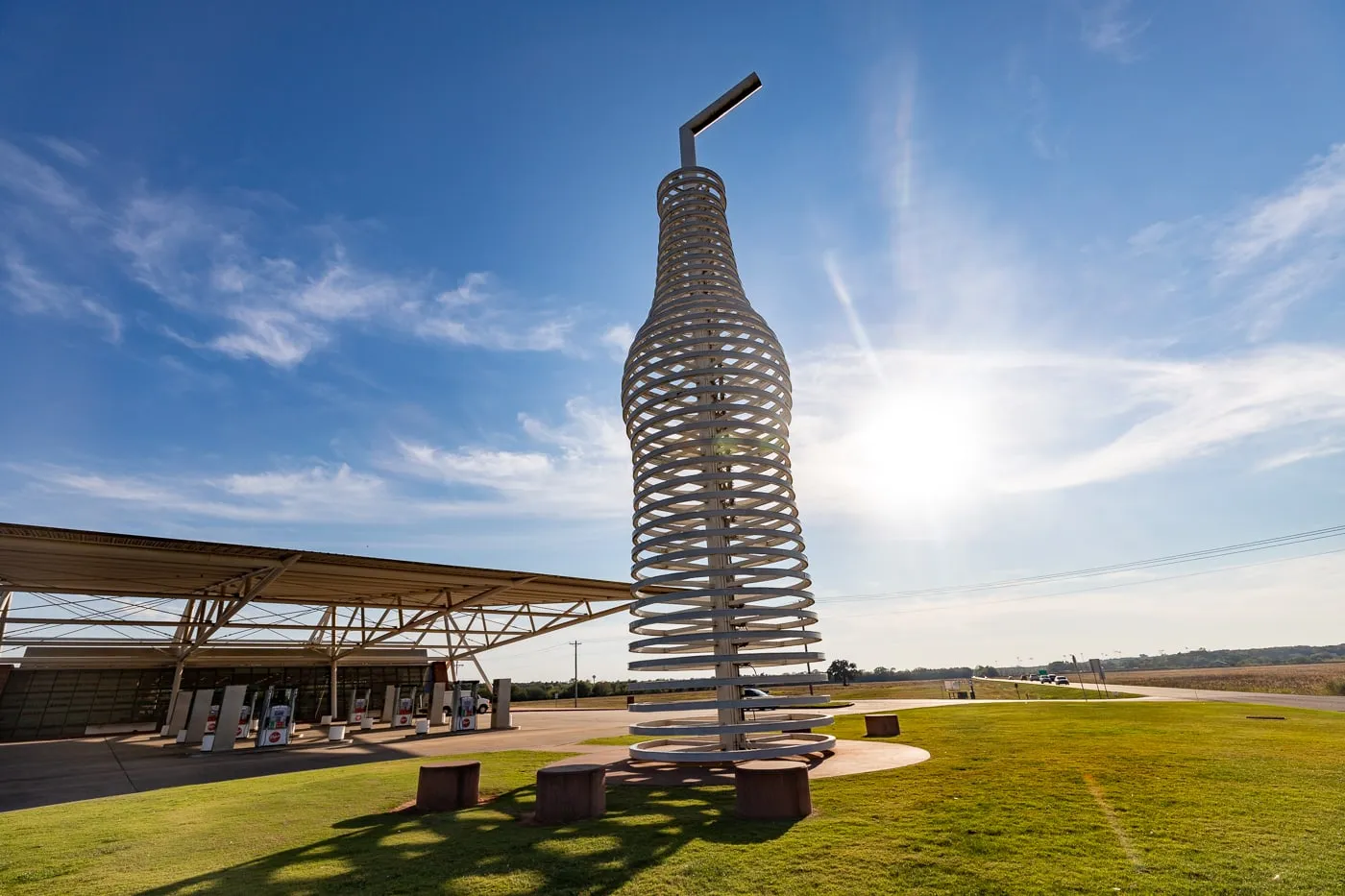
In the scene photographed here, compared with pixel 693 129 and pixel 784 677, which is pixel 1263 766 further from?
pixel 693 129

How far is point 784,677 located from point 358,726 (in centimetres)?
2820

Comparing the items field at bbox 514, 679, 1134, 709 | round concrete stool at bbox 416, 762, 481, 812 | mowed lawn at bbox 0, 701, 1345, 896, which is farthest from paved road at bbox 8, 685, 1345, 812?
field at bbox 514, 679, 1134, 709

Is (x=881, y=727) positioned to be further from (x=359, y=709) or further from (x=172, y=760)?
(x=359, y=709)

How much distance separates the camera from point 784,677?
11.0 metres

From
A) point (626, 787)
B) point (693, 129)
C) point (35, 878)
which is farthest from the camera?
point (693, 129)

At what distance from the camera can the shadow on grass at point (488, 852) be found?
5.55 meters

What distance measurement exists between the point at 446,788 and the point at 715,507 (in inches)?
241

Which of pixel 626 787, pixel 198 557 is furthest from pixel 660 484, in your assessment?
pixel 198 557

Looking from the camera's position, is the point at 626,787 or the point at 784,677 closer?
the point at 626,787

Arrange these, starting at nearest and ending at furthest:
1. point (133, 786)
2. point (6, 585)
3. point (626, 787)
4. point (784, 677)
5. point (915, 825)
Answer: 1. point (915, 825)
2. point (626, 787)
3. point (784, 677)
4. point (133, 786)
5. point (6, 585)

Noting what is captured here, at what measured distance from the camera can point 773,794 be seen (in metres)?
7.36

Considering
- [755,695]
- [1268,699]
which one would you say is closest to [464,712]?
[755,695]

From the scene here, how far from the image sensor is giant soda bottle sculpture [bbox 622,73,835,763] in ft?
35.6

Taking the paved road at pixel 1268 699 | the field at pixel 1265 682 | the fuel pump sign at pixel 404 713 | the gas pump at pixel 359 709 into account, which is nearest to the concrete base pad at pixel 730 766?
the fuel pump sign at pixel 404 713
